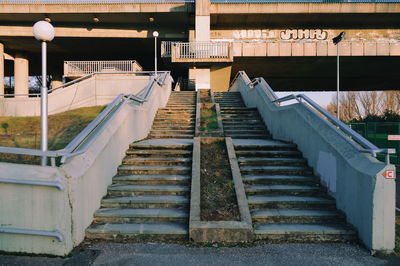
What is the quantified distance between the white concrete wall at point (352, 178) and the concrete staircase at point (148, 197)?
2.77 meters

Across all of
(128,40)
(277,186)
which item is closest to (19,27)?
(128,40)

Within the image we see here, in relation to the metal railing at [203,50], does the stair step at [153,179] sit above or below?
below

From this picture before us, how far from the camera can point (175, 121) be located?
9906mm

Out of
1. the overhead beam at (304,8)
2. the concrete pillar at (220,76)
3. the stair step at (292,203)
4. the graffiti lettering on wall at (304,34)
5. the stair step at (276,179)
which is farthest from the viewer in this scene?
the graffiti lettering on wall at (304,34)

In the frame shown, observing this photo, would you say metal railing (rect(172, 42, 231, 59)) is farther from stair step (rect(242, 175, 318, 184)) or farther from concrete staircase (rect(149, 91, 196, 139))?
stair step (rect(242, 175, 318, 184))

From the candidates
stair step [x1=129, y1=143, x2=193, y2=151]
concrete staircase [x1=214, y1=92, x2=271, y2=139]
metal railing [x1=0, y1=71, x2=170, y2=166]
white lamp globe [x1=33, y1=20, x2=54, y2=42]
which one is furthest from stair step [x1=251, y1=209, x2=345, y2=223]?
white lamp globe [x1=33, y1=20, x2=54, y2=42]

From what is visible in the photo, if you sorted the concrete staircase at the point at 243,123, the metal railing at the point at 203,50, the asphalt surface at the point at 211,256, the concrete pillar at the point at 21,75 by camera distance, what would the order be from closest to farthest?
the asphalt surface at the point at 211,256, the concrete staircase at the point at 243,123, the metal railing at the point at 203,50, the concrete pillar at the point at 21,75

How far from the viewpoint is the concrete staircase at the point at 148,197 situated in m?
4.19

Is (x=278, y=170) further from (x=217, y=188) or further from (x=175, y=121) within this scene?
(x=175, y=121)

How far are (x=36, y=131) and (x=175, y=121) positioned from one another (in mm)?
5573

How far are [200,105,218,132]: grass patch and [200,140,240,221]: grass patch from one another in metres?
1.99

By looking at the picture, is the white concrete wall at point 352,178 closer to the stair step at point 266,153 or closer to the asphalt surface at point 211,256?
the stair step at point 266,153

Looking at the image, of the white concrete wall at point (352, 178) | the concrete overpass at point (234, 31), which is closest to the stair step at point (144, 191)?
the white concrete wall at point (352, 178)

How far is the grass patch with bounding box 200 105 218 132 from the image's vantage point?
8.59 meters
